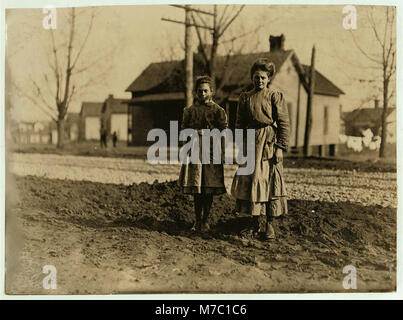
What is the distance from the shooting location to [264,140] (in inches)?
182

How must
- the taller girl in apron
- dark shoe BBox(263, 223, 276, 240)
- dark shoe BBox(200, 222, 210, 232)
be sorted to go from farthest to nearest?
dark shoe BBox(200, 222, 210, 232) → dark shoe BBox(263, 223, 276, 240) → the taller girl in apron

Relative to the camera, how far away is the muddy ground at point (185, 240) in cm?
467

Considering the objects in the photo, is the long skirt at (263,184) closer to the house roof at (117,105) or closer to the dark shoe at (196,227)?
the dark shoe at (196,227)

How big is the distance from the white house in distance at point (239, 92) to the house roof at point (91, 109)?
455mm

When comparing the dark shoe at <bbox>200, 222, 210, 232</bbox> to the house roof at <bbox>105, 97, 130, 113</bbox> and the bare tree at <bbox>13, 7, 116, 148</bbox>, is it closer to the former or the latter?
the house roof at <bbox>105, 97, 130, 113</bbox>

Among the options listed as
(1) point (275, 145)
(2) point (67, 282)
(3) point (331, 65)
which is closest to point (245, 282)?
(1) point (275, 145)

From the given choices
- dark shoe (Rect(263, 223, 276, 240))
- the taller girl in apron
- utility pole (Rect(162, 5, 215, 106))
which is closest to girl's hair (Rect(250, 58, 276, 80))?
the taller girl in apron

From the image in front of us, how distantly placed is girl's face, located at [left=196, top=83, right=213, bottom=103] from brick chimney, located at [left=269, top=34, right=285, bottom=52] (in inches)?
45.9

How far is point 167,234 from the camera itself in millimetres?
4984

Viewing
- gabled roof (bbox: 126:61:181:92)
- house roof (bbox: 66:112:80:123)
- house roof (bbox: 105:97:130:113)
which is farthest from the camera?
house roof (bbox: 66:112:80:123)

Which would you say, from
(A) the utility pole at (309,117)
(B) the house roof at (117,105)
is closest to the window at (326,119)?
(A) the utility pole at (309,117)

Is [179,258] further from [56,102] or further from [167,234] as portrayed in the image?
[56,102]

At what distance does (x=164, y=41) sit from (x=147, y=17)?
38cm

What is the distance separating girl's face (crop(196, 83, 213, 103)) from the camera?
4.72 metres
